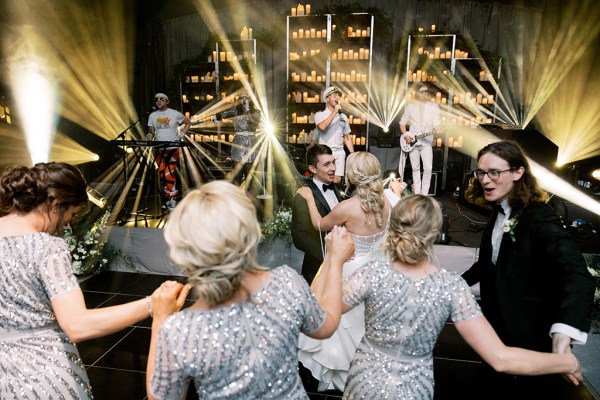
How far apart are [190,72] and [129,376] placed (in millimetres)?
8702

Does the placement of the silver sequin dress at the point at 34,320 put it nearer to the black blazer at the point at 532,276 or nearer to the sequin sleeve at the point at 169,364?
the sequin sleeve at the point at 169,364

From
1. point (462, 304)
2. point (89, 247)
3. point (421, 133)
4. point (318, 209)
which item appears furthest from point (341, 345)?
point (421, 133)

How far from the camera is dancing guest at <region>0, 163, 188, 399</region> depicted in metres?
1.37

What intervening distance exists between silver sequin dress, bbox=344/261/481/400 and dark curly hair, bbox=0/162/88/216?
3.78 feet

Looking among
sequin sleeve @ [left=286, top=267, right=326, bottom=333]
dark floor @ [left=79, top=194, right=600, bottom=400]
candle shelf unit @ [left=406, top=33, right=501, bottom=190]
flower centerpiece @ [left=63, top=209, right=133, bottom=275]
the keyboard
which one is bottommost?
dark floor @ [left=79, top=194, right=600, bottom=400]

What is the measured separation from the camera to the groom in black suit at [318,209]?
9.82 feet

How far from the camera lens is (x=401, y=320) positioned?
1.48 meters

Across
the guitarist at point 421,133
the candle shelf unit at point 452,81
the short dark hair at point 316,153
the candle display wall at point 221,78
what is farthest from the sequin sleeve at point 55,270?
the candle display wall at point 221,78

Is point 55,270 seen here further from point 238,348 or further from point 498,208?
point 498,208

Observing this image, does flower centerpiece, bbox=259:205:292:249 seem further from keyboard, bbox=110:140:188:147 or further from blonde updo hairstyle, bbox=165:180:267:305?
blonde updo hairstyle, bbox=165:180:267:305

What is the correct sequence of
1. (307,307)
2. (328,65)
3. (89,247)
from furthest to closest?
(328,65) → (89,247) → (307,307)

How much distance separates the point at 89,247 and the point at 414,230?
14.1 feet

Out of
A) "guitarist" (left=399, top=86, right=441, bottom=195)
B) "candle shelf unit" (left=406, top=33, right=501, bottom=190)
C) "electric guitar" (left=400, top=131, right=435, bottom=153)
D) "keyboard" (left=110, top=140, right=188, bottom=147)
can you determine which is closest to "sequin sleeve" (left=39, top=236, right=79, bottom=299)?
"keyboard" (left=110, top=140, right=188, bottom=147)

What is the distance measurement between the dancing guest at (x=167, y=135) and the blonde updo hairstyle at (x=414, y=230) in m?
5.07
